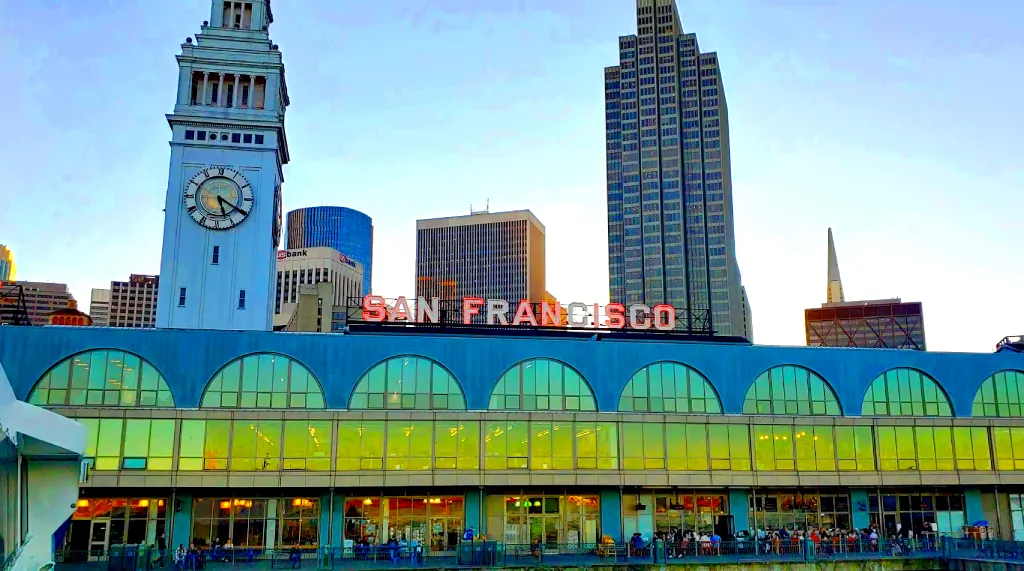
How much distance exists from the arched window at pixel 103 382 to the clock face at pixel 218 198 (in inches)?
839

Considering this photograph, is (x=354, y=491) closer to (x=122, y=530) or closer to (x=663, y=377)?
(x=122, y=530)

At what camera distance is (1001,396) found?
70.9 metres

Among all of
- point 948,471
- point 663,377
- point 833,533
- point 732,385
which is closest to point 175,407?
point 663,377

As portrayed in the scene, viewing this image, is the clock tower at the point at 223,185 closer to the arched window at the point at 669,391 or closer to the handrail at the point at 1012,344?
the arched window at the point at 669,391

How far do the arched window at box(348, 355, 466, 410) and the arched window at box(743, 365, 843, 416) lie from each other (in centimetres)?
2033

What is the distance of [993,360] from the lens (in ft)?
233

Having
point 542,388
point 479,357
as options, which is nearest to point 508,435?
point 542,388

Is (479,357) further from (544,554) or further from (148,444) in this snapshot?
(148,444)

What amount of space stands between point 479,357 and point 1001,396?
3850 cm

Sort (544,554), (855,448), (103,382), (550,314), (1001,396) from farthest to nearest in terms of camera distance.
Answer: (550,314) < (1001,396) < (855,448) < (103,382) < (544,554)

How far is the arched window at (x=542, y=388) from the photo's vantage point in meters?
64.0

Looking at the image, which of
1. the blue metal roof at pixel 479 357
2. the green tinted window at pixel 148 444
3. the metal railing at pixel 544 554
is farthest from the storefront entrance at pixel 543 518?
the green tinted window at pixel 148 444

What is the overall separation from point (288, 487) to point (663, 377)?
25.6 metres

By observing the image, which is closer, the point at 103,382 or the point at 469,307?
the point at 103,382
